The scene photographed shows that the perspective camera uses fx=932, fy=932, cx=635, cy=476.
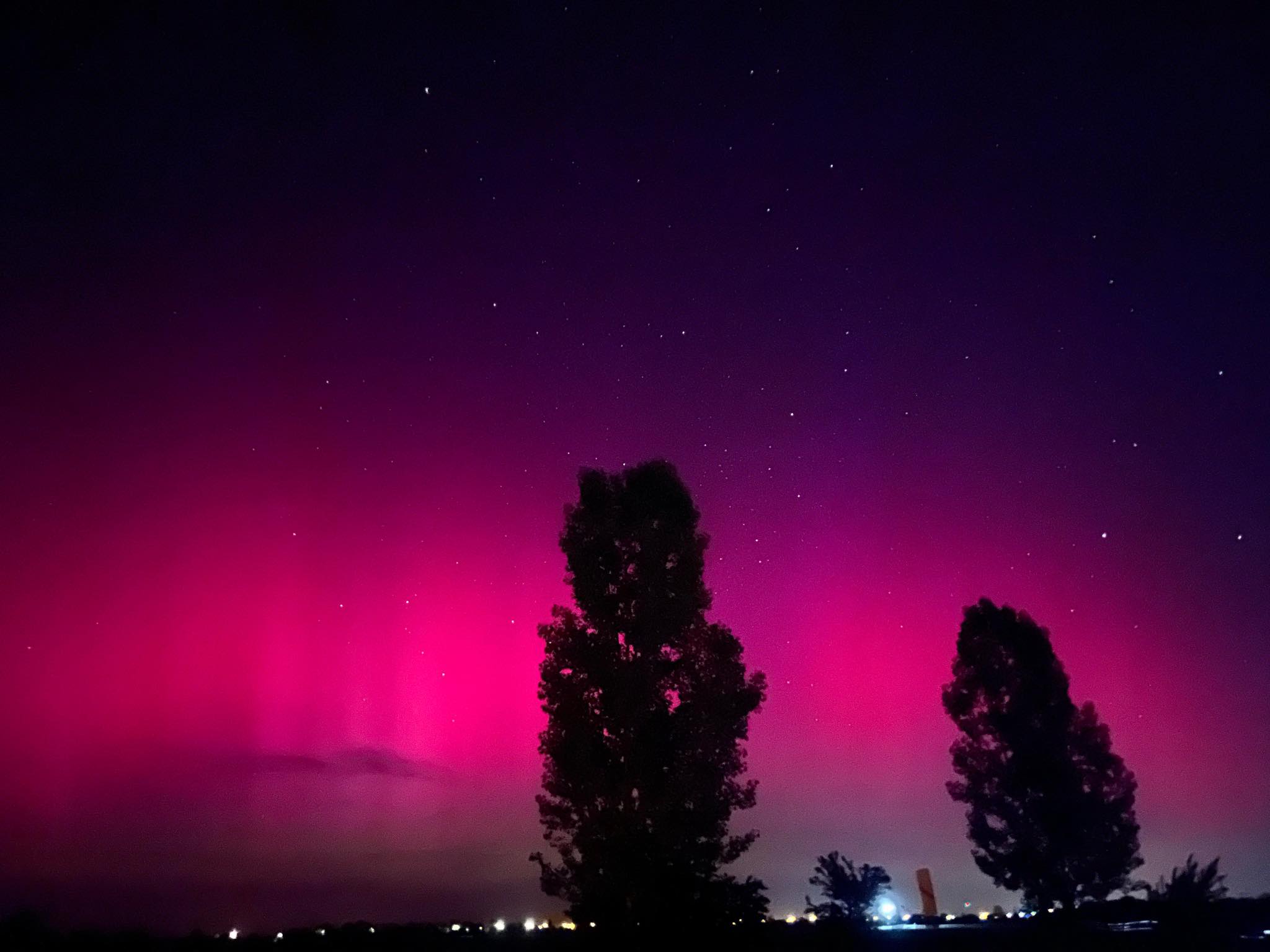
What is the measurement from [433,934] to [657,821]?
18.8 ft

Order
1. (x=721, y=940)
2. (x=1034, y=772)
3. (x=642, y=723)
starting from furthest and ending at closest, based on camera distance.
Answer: (x=1034, y=772) < (x=642, y=723) < (x=721, y=940)

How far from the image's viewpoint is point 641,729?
23.5m

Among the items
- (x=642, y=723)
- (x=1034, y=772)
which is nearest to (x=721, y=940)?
(x=642, y=723)

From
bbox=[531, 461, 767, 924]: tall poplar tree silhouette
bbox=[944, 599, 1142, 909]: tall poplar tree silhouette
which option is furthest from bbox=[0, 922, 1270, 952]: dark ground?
bbox=[944, 599, 1142, 909]: tall poplar tree silhouette

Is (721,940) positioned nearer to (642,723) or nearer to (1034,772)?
(642,723)

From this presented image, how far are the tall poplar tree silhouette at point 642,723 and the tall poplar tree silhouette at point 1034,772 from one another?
600 inches

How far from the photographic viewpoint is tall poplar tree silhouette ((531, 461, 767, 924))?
22109mm

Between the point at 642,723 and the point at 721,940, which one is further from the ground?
the point at 642,723

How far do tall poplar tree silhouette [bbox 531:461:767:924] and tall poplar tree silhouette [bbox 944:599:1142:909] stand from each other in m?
15.2

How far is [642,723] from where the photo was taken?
2355cm

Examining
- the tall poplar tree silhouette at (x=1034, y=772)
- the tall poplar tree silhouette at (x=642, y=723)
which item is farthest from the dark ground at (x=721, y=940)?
the tall poplar tree silhouette at (x=1034, y=772)

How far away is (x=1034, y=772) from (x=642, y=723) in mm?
18279

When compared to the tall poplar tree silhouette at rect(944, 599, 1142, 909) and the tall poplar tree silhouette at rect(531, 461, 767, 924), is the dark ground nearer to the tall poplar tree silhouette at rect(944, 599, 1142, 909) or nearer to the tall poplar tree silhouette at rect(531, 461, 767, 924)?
the tall poplar tree silhouette at rect(531, 461, 767, 924)

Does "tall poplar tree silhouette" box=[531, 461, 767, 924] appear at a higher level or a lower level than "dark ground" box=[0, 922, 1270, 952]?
higher
